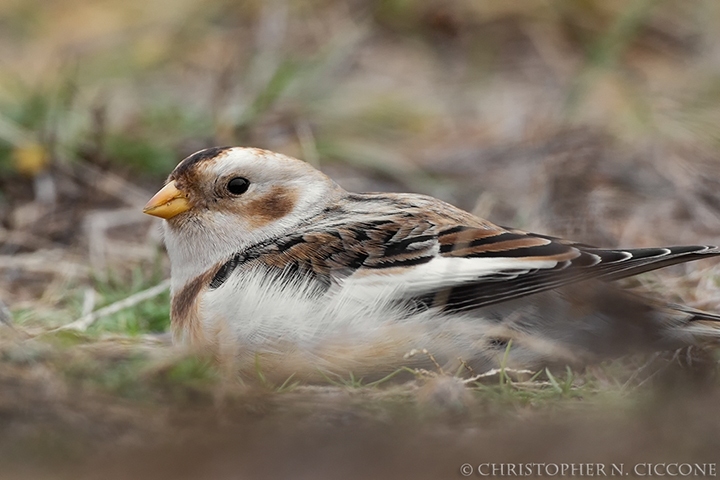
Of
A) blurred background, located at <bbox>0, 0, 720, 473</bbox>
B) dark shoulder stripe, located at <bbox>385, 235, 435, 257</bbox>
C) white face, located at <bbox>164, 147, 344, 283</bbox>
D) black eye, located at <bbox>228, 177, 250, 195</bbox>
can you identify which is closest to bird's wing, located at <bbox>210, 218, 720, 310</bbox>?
dark shoulder stripe, located at <bbox>385, 235, 435, 257</bbox>

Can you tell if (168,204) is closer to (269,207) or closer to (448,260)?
(269,207)

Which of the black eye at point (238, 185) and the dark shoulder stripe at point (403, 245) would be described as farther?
the black eye at point (238, 185)

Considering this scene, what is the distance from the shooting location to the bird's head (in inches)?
140

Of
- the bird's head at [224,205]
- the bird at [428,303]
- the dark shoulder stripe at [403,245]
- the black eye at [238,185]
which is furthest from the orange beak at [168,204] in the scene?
the dark shoulder stripe at [403,245]

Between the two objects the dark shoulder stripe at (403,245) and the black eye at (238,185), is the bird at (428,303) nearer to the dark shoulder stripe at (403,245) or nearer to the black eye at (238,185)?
the dark shoulder stripe at (403,245)

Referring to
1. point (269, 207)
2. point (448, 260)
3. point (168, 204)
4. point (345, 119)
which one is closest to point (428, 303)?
point (448, 260)

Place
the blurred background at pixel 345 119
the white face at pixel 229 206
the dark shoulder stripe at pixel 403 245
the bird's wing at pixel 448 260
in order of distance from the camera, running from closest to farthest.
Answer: the bird's wing at pixel 448 260 < the dark shoulder stripe at pixel 403 245 < the white face at pixel 229 206 < the blurred background at pixel 345 119

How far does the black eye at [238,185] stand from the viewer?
3600mm

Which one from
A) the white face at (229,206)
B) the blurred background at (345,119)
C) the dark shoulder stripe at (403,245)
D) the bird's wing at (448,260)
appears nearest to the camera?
the bird's wing at (448,260)

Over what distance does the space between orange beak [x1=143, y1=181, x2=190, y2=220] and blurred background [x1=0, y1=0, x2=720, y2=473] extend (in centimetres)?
47

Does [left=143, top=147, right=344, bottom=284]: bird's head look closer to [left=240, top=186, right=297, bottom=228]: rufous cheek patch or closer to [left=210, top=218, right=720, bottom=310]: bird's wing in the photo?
[left=240, top=186, right=297, bottom=228]: rufous cheek patch

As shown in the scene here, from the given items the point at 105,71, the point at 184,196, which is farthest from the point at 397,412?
the point at 105,71

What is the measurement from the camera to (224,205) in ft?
11.8

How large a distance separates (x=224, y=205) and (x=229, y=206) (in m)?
0.02
